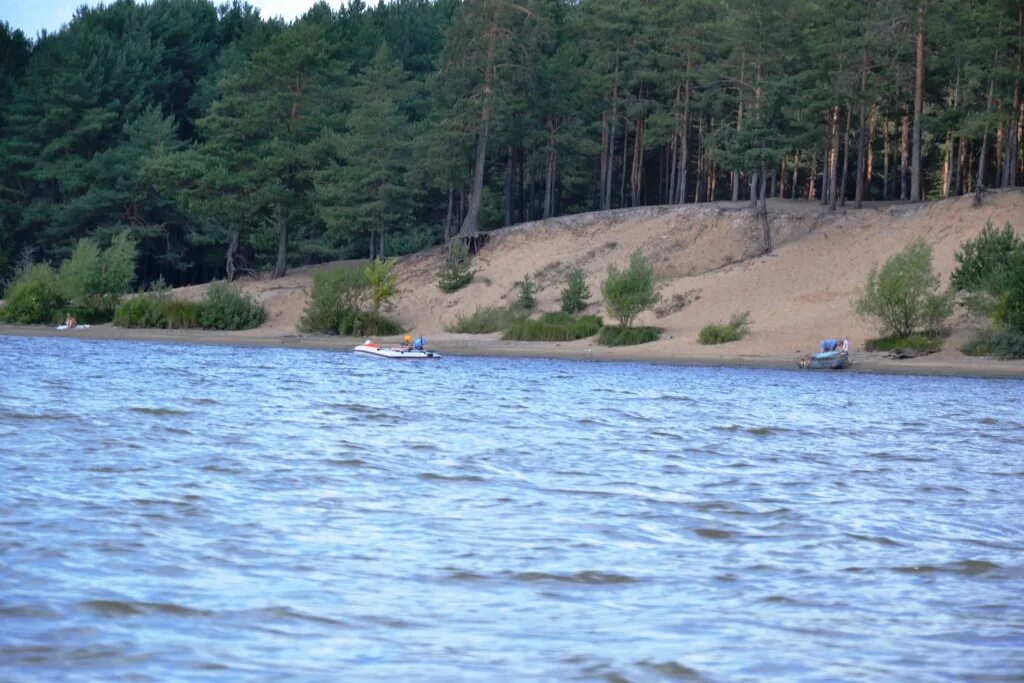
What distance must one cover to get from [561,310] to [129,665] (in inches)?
2039

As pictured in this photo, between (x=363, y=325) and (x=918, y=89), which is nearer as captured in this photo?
(x=363, y=325)

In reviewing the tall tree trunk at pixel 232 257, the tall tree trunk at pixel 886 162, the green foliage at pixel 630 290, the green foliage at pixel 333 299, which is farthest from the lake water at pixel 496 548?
the tall tree trunk at pixel 886 162

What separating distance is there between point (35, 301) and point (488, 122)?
79.9 ft

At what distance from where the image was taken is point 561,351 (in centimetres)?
5075

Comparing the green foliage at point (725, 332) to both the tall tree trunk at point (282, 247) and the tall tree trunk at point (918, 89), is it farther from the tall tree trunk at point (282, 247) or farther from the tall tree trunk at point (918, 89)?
the tall tree trunk at point (282, 247)

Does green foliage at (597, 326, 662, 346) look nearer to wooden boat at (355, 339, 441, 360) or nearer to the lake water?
wooden boat at (355, 339, 441, 360)

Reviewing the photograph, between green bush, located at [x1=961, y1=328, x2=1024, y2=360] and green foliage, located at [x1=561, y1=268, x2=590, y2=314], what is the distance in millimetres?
17722

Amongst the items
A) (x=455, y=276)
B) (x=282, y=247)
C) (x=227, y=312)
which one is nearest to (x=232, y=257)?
(x=282, y=247)

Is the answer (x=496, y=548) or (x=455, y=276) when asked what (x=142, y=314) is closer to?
(x=455, y=276)

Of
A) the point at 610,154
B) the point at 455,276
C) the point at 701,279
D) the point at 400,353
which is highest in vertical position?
the point at 610,154

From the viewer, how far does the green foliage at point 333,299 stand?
A: 194 ft

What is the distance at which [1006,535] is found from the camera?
12539 millimetres

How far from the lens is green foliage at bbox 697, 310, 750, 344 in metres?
50.8

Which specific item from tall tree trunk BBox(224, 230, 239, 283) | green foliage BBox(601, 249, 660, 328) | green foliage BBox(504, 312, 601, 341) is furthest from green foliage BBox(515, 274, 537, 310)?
tall tree trunk BBox(224, 230, 239, 283)
